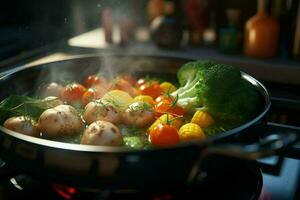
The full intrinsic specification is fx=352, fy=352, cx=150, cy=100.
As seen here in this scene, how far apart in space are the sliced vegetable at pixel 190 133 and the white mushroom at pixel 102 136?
167 millimetres

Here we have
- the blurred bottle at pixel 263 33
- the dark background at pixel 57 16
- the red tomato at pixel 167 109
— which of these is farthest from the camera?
the blurred bottle at pixel 263 33

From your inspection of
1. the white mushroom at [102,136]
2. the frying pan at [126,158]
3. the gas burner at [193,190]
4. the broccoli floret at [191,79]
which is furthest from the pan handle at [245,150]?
the broccoli floret at [191,79]

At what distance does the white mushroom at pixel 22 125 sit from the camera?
0.93 metres

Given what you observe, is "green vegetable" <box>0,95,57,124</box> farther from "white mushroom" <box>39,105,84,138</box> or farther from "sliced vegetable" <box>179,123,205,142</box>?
"sliced vegetable" <box>179,123,205,142</box>

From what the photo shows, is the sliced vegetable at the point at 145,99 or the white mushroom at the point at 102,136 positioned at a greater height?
the white mushroom at the point at 102,136

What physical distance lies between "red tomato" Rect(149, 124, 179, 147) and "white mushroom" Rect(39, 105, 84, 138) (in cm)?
23

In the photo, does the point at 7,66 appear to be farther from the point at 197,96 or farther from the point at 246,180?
the point at 246,180

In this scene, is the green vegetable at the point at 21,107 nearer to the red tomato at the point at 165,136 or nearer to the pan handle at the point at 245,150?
the red tomato at the point at 165,136

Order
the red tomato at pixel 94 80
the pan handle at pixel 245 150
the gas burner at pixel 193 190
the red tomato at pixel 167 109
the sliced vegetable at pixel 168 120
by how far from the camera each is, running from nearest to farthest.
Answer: the pan handle at pixel 245 150 < the gas burner at pixel 193 190 < the sliced vegetable at pixel 168 120 < the red tomato at pixel 167 109 < the red tomato at pixel 94 80

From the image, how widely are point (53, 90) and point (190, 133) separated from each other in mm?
552

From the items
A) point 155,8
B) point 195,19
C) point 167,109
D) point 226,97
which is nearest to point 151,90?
point 167,109

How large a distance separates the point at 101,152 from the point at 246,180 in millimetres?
465

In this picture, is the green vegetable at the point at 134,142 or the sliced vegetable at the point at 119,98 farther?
the sliced vegetable at the point at 119,98

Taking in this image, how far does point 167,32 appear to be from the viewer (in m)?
2.09
